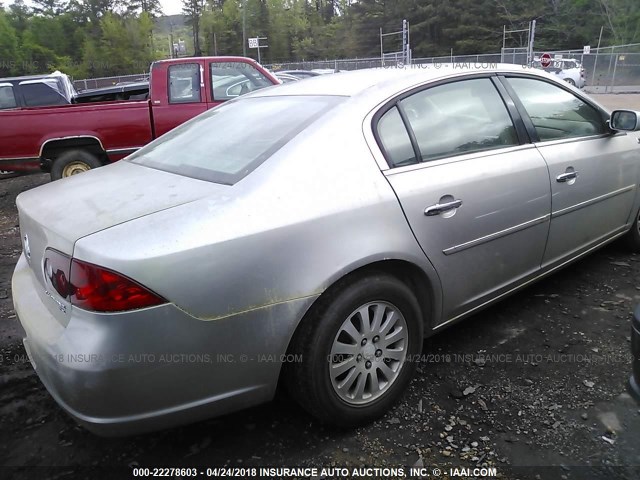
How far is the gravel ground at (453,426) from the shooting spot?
2.18m

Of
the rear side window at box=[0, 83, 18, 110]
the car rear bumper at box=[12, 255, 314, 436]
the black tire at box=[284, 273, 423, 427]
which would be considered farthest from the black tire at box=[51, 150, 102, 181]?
the black tire at box=[284, 273, 423, 427]

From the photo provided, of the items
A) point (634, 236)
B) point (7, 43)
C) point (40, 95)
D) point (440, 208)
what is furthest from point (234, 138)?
point (7, 43)

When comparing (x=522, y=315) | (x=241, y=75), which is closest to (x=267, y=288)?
(x=522, y=315)

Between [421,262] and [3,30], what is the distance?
66.2m

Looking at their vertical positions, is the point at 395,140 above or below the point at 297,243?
above

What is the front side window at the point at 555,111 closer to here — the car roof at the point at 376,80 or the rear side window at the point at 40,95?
the car roof at the point at 376,80

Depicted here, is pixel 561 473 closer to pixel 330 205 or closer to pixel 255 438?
pixel 255 438

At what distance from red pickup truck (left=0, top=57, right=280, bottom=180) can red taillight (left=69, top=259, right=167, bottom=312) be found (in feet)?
18.7

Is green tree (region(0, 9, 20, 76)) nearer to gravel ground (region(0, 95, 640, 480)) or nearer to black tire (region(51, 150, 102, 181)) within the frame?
black tire (region(51, 150, 102, 181))

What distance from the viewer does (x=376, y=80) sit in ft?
8.77

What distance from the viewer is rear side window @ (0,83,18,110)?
945cm

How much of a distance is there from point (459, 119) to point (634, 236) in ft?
7.40

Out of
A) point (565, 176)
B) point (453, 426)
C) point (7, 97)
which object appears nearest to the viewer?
point (453, 426)

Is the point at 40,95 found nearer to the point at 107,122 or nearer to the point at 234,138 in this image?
the point at 107,122
